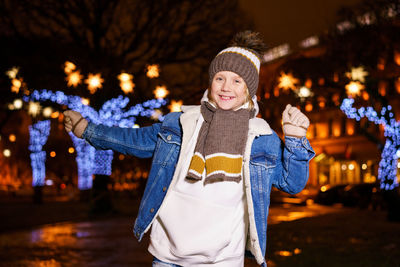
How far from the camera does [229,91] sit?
324 cm

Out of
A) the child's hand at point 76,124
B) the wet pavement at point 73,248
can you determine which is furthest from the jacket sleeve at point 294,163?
the wet pavement at point 73,248

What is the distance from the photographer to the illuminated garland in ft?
43.0

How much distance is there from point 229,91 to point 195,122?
0.90 ft

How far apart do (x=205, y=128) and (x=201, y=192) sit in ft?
1.31

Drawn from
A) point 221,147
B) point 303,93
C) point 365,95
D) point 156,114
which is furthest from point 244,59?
point 156,114

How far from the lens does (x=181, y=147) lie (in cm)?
319

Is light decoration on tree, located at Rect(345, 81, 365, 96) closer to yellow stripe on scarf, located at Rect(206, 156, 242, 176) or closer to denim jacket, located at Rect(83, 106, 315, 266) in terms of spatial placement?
denim jacket, located at Rect(83, 106, 315, 266)

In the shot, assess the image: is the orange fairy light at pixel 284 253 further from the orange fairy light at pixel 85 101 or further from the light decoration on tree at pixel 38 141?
the light decoration on tree at pixel 38 141

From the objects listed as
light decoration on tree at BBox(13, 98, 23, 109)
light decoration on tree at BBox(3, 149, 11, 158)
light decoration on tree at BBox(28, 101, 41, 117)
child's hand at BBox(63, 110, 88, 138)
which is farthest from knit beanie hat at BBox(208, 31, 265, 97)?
light decoration on tree at BBox(3, 149, 11, 158)

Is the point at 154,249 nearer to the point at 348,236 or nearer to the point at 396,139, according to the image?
the point at 348,236

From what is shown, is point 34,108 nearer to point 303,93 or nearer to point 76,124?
point 303,93

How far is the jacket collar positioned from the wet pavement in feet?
17.1

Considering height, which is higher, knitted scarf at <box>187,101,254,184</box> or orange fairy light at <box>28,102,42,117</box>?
orange fairy light at <box>28,102,42,117</box>

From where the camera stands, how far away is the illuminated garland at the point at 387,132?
43.0 feet
